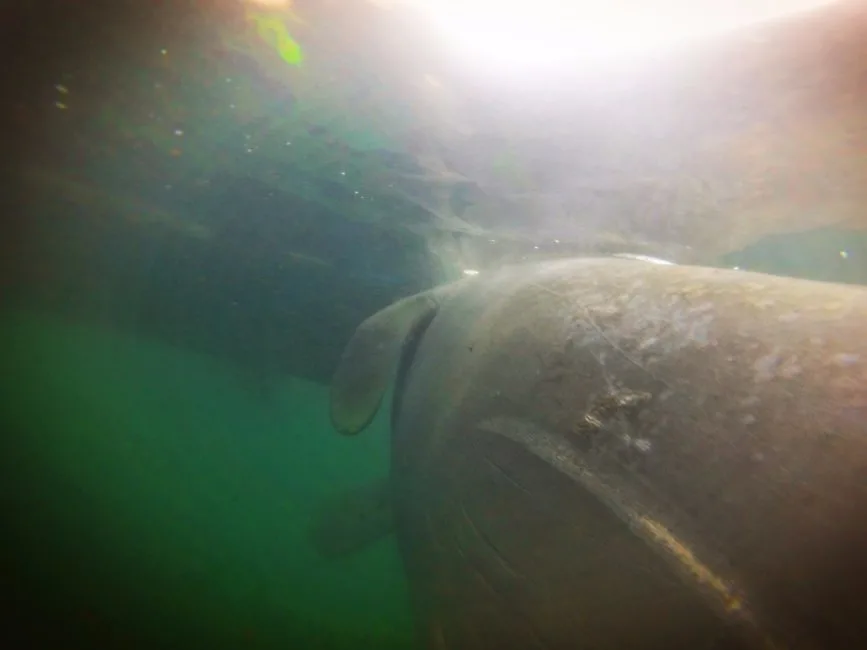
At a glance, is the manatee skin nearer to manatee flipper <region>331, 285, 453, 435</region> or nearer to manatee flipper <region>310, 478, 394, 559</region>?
manatee flipper <region>331, 285, 453, 435</region>

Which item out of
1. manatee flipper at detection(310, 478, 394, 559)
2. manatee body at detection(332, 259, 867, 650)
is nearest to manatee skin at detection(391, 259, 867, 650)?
manatee body at detection(332, 259, 867, 650)

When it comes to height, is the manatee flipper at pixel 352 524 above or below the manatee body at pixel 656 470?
below

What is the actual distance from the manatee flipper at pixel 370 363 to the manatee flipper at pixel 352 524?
465 centimetres

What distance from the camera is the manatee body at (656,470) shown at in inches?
57.8

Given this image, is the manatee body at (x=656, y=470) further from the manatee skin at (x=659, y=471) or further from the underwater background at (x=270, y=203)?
the underwater background at (x=270, y=203)

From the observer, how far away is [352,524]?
9.84m

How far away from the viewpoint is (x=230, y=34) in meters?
5.61

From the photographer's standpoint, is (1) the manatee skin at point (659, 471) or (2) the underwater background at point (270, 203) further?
(2) the underwater background at point (270, 203)

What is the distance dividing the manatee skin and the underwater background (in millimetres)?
4099

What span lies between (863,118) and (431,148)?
4.92 metres

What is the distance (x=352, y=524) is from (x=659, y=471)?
29.4 ft

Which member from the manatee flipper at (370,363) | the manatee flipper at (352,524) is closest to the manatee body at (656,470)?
the manatee flipper at (370,363)

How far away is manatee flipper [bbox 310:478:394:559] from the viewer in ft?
31.6

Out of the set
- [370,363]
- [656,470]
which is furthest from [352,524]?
[656,470]
